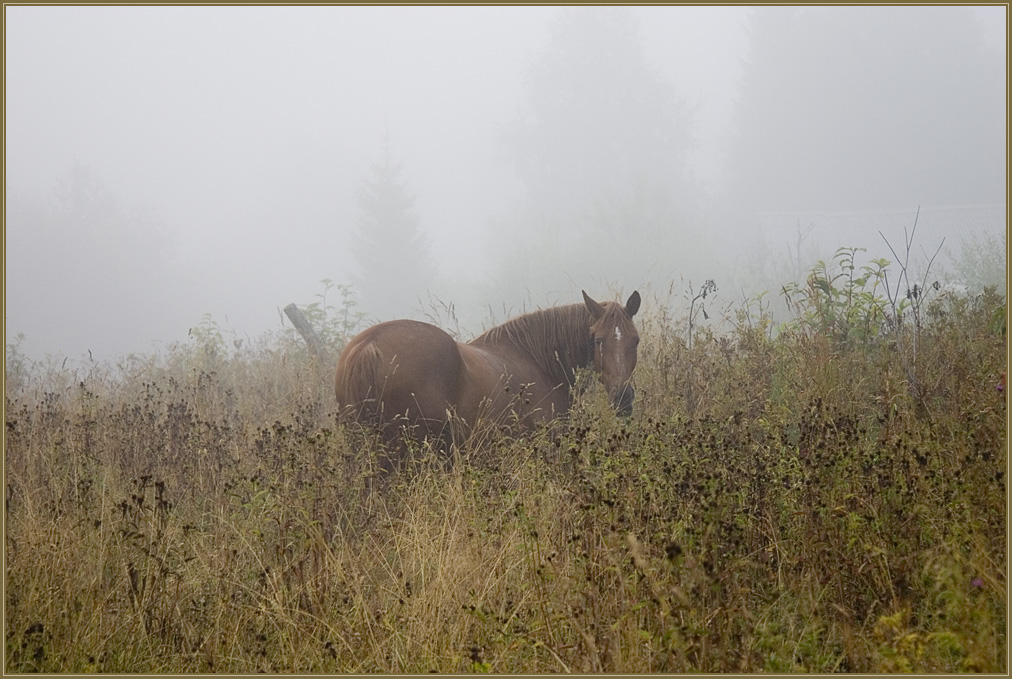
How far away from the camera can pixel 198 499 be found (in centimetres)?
513

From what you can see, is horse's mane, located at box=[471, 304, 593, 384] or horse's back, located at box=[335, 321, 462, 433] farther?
horse's mane, located at box=[471, 304, 593, 384]

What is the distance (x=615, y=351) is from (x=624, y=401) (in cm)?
45

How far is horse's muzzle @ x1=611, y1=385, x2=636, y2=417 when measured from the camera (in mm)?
6074

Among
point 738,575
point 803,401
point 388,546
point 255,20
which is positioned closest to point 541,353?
point 803,401

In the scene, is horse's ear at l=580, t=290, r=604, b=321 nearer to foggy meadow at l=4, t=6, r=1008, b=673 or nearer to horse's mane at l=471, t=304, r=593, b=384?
horse's mane at l=471, t=304, r=593, b=384

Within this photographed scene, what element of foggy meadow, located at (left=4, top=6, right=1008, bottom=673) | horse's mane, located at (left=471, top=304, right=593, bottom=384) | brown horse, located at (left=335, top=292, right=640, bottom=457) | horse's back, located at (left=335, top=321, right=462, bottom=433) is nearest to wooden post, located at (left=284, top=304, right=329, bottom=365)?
foggy meadow, located at (left=4, top=6, right=1008, bottom=673)

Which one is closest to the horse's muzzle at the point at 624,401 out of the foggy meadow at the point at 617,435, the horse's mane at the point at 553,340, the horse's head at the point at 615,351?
the horse's head at the point at 615,351

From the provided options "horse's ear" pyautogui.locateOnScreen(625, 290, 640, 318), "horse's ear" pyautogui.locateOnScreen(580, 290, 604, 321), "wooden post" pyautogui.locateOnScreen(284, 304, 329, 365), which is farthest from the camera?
"wooden post" pyautogui.locateOnScreen(284, 304, 329, 365)

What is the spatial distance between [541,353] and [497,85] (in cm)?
9552

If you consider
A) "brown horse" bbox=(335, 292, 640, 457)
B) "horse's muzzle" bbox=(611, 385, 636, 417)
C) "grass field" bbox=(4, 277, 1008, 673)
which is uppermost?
"brown horse" bbox=(335, 292, 640, 457)

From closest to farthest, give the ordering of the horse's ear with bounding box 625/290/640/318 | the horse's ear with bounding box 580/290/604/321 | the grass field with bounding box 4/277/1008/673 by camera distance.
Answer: the grass field with bounding box 4/277/1008/673 → the horse's ear with bounding box 580/290/604/321 → the horse's ear with bounding box 625/290/640/318

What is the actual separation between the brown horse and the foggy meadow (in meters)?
0.31

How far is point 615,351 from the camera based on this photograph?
6125 millimetres

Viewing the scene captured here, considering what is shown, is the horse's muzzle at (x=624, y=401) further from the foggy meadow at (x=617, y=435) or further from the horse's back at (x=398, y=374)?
the horse's back at (x=398, y=374)
